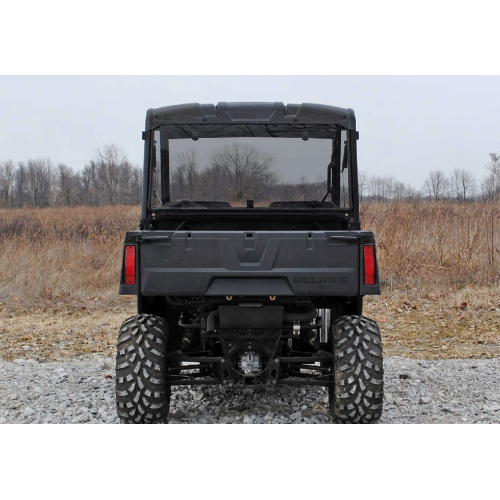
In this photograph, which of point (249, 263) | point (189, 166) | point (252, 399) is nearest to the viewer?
point (249, 263)

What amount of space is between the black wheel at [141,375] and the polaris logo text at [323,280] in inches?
41.1

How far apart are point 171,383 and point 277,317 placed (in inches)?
34.2

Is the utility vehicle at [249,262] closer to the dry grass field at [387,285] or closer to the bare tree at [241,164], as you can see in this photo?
the bare tree at [241,164]

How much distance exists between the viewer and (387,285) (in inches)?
430

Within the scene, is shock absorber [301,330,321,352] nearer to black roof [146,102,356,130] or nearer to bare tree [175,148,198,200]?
bare tree [175,148,198,200]

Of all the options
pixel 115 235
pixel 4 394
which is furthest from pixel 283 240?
pixel 115 235

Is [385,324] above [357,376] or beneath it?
beneath

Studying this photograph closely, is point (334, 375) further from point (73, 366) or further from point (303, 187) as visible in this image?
point (73, 366)

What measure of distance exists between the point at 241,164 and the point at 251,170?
10 cm

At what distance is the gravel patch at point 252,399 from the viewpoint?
4395 mm

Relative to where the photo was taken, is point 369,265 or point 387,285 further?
point 387,285

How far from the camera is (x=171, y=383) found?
388cm

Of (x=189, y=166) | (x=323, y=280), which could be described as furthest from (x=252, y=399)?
(x=189, y=166)

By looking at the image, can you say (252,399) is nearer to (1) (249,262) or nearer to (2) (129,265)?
(1) (249,262)
